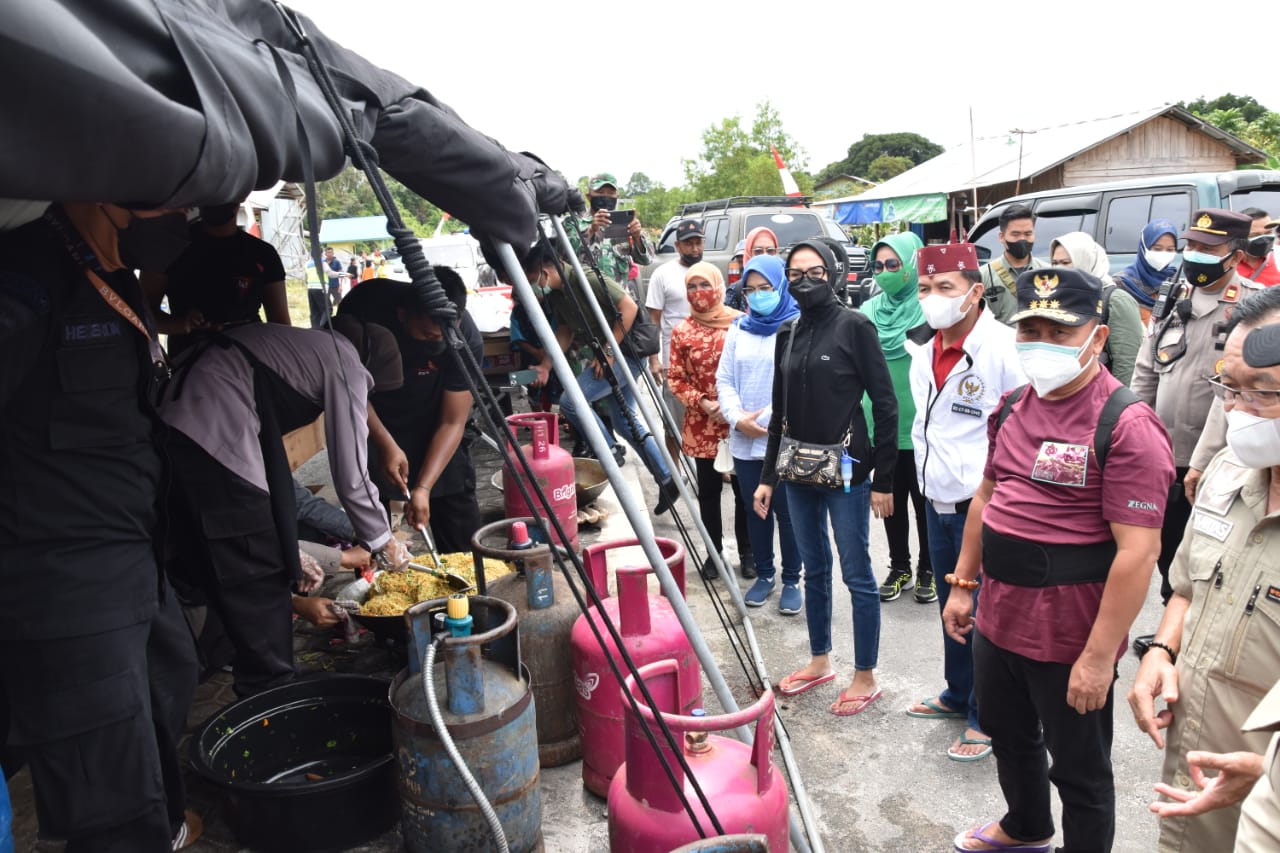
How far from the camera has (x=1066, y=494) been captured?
2465mm

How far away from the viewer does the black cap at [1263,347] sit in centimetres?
193

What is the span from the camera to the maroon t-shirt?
91.9 inches

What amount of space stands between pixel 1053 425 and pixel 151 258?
2.84m

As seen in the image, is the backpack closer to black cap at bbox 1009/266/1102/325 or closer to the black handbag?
black cap at bbox 1009/266/1102/325

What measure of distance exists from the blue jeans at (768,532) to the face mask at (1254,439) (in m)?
3.05

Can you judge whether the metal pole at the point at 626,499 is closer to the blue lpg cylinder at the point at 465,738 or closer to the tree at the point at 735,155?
the blue lpg cylinder at the point at 465,738

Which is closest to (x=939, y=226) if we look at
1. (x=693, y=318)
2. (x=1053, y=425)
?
(x=693, y=318)

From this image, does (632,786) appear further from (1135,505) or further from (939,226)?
(939,226)

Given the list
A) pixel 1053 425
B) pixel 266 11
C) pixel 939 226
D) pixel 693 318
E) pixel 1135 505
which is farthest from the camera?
pixel 939 226

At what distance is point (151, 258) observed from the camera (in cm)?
279

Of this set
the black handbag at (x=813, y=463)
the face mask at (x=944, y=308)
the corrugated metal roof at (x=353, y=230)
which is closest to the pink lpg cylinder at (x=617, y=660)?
the black handbag at (x=813, y=463)

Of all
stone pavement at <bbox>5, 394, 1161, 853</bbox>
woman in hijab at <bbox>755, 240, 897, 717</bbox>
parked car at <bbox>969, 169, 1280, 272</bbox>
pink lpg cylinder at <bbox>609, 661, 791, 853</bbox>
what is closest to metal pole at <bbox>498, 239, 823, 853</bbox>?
pink lpg cylinder at <bbox>609, 661, 791, 853</bbox>

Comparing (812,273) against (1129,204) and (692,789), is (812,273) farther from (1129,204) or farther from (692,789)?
(1129,204)

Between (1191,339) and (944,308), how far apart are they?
1.70m
